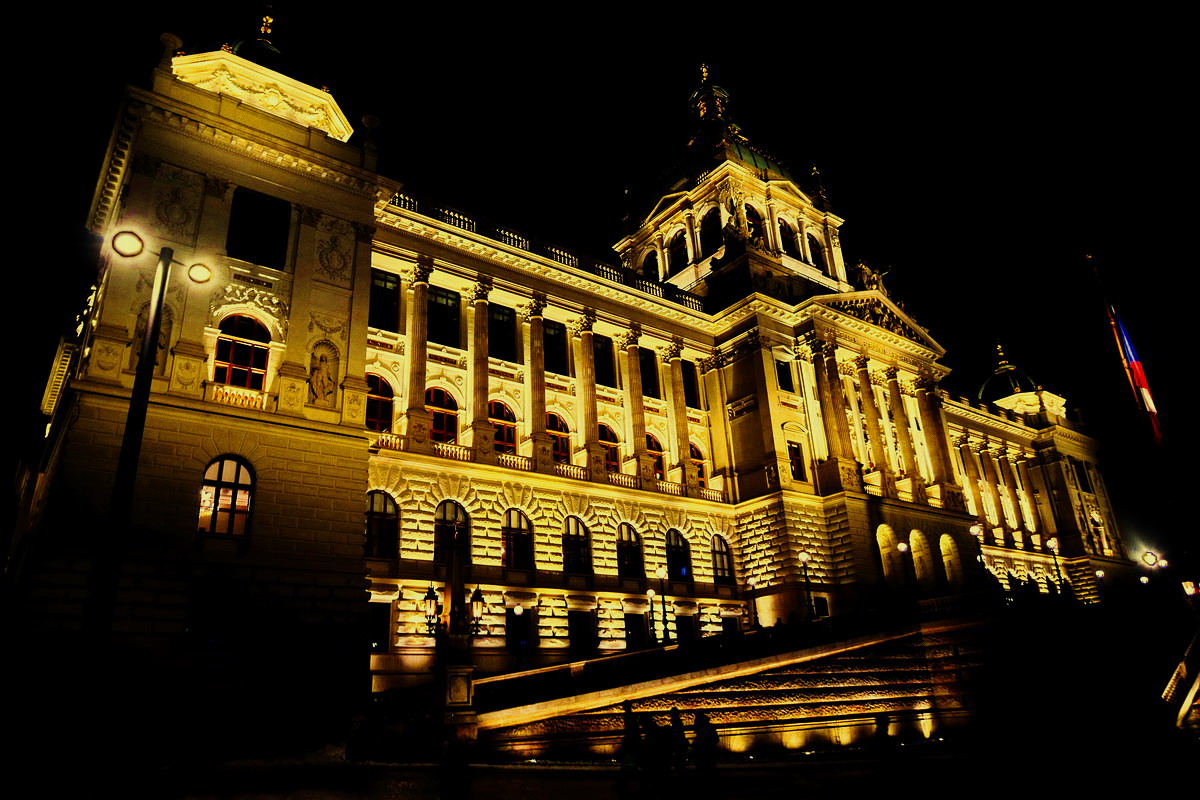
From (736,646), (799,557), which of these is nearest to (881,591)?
(799,557)

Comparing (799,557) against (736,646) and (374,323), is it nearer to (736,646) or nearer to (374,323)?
(736,646)

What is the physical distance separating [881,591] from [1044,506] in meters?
34.9

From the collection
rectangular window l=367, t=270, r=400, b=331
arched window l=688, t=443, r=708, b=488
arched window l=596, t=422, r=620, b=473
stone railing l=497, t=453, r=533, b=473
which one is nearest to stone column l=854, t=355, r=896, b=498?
arched window l=688, t=443, r=708, b=488

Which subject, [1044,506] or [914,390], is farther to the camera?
[1044,506]

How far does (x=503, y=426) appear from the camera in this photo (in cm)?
3478

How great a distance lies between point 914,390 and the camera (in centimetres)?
4909

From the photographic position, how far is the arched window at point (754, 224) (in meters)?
47.8

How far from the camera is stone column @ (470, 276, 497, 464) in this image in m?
32.2

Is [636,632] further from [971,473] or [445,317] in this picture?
Result: [971,473]

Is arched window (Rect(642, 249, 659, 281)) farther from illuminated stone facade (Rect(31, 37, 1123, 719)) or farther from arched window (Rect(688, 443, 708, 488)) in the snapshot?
arched window (Rect(688, 443, 708, 488))

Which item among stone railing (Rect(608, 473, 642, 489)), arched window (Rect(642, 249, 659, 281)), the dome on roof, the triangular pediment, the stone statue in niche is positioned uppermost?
arched window (Rect(642, 249, 659, 281))

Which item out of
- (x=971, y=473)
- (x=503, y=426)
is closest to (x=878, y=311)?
(x=971, y=473)

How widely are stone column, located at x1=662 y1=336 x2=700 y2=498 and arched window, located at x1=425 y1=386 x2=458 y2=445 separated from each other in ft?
38.1

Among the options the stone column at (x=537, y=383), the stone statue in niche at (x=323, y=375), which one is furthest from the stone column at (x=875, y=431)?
the stone statue in niche at (x=323, y=375)
